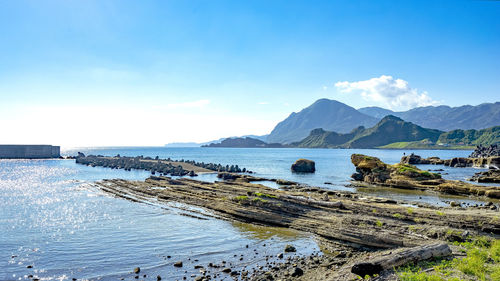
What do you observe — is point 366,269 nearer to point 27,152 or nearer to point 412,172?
point 412,172

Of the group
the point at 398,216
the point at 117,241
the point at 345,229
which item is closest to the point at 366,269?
the point at 345,229

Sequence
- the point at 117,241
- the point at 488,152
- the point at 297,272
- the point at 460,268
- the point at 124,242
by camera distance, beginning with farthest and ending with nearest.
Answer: the point at 488,152, the point at 117,241, the point at 124,242, the point at 297,272, the point at 460,268

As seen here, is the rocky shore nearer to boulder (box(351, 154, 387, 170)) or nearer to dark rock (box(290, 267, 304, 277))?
dark rock (box(290, 267, 304, 277))

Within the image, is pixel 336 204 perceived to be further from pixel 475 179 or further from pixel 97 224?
pixel 475 179

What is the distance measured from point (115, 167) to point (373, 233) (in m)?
102

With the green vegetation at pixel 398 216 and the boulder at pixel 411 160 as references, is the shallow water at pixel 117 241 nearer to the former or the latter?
the green vegetation at pixel 398 216

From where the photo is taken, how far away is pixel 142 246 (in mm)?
23031

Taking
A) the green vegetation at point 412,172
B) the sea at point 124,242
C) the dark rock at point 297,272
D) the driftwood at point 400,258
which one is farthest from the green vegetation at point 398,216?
the green vegetation at point 412,172

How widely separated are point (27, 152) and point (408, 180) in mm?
190833

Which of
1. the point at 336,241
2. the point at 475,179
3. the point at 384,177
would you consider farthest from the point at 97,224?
the point at 475,179

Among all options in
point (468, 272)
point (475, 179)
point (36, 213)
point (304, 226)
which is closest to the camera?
point (468, 272)

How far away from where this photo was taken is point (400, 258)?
1650cm

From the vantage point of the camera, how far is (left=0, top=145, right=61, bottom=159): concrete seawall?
162500 mm

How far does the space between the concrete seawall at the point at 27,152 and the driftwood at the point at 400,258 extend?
200 metres
